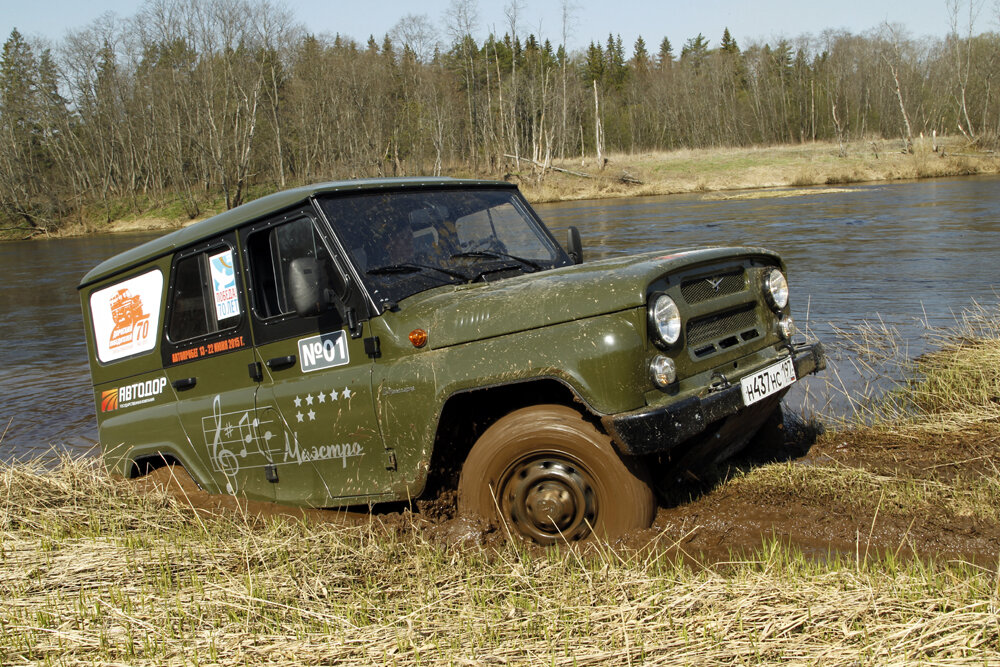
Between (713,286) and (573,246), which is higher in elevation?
(573,246)

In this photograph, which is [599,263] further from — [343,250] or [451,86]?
[451,86]

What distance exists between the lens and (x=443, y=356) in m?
3.90

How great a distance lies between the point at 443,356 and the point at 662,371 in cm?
103

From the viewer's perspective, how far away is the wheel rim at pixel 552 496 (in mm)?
3781

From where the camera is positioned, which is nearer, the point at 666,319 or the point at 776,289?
the point at 666,319

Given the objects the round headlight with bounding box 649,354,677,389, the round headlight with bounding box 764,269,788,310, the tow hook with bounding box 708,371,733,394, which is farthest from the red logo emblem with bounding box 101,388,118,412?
the round headlight with bounding box 764,269,788,310

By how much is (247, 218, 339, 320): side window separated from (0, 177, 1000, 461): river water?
3.14m

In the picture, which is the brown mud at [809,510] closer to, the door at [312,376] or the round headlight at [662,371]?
the door at [312,376]

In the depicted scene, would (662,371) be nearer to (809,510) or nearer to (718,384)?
(718,384)

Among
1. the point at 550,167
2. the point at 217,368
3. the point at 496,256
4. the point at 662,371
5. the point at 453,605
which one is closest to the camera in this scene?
the point at 453,605

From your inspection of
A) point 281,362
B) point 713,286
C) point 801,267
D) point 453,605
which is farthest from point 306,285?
point 801,267

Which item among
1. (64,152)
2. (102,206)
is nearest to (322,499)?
(102,206)

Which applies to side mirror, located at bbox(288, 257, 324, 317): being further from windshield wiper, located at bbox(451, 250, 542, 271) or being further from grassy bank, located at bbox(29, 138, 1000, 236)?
grassy bank, located at bbox(29, 138, 1000, 236)

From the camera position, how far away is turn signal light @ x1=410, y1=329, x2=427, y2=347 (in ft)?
13.0
